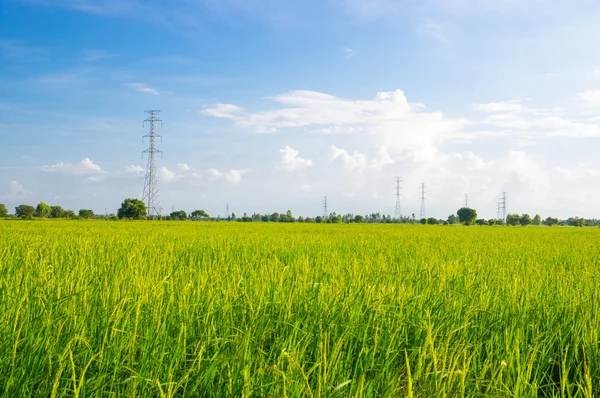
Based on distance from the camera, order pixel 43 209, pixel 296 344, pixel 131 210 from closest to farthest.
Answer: pixel 296 344, pixel 131 210, pixel 43 209

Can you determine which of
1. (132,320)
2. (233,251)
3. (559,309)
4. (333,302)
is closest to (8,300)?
(132,320)

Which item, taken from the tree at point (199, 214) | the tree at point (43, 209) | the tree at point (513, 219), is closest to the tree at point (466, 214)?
the tree at point (513, 219)

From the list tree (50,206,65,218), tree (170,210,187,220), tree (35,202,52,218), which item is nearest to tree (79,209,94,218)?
tree (50,206,65,218)

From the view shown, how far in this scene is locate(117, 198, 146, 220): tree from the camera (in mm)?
74500

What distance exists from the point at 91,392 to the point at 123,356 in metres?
0.32

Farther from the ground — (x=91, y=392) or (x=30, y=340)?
(x=30, y=340)

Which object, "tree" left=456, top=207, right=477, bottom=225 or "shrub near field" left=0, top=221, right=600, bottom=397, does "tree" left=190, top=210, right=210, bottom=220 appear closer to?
"tree" left=456, top=207, right=477, bottom=225

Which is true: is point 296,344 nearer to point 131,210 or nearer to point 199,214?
point 131,210

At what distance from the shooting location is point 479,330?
8.51 ft

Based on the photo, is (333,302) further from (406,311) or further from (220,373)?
(220,373)

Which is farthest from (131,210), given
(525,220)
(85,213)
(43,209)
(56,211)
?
(525,220)

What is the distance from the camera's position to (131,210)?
7450cm

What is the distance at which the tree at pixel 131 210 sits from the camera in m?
74.5

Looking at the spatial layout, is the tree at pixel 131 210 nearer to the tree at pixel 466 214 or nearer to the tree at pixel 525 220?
the tree at pixel 466 214
